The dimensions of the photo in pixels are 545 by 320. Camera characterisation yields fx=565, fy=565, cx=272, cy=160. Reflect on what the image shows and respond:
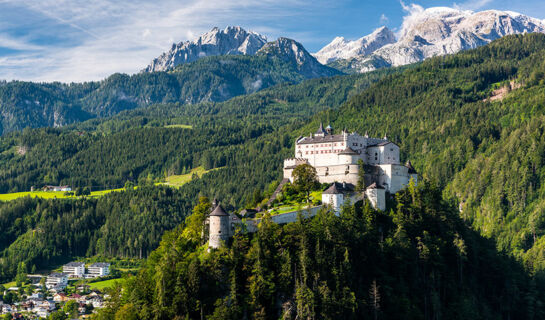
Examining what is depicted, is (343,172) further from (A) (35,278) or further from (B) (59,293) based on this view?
(A) (35,278)

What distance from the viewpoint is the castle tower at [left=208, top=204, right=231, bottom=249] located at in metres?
89.8

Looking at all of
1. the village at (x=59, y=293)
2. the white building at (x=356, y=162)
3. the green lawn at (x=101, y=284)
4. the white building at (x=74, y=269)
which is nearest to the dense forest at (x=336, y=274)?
the white building at (x=356, y=162)

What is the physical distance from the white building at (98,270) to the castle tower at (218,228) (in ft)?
357

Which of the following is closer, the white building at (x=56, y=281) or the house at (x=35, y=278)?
the white building at (x=56, y=281)

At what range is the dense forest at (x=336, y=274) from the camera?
8456 cm

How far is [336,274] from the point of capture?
88938 millimetres

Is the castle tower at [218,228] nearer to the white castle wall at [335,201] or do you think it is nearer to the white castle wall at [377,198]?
the white castle wall at [335,201]

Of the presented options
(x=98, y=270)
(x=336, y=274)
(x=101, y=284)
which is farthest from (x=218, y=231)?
(x=98, y=270)

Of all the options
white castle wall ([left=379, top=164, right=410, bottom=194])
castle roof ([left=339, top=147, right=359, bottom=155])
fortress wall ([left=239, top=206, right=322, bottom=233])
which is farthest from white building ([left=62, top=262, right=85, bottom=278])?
white castle wall ([left=379, top=164, right=410, bottom=194])

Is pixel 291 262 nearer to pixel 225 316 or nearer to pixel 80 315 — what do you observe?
pixel 225 316

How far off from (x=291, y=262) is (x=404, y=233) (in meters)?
25.1

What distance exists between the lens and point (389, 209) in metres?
107

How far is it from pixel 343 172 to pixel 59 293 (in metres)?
98.8

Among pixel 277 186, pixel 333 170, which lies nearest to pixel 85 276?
pixel 277 186
